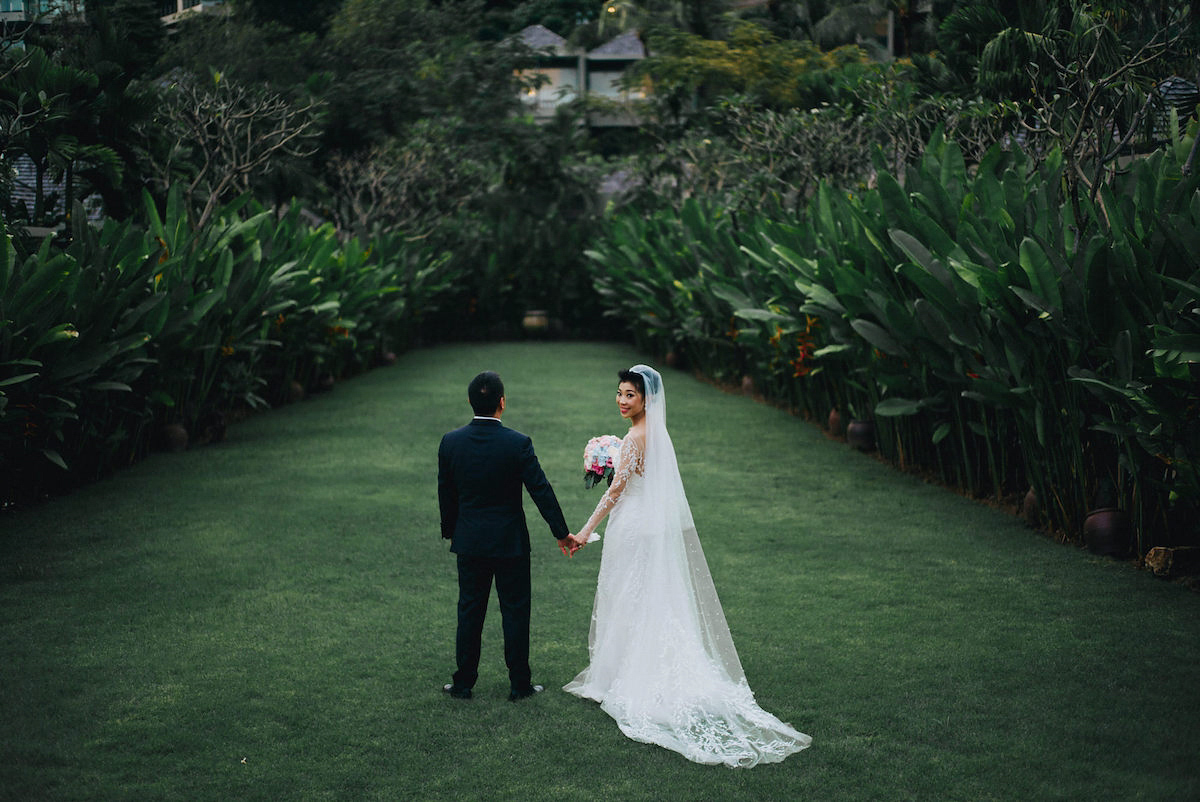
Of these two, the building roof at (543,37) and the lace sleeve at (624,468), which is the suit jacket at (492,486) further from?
the building roof at (543,37)

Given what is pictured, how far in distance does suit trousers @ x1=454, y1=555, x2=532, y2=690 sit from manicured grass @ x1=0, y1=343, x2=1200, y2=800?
20cm

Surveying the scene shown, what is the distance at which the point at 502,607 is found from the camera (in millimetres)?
4363

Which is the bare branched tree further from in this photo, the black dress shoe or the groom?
the black dress shoe

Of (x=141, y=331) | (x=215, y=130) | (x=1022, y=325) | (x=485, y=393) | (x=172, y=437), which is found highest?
(x=215, y=130)

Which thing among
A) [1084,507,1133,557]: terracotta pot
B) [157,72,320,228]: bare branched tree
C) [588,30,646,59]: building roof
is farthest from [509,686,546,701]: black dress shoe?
[588,30,646,59]: building roof

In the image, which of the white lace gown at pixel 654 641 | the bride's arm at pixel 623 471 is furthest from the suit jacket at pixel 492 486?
the white lace gown at pixel 654 641

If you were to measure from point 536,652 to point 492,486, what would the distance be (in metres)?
1.04

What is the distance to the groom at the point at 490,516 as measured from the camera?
13.9ft

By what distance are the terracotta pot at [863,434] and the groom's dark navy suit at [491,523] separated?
18.8 feet

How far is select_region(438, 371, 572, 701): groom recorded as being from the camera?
4227mm

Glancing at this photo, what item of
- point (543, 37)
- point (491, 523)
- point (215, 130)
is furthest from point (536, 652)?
point (543, 37)

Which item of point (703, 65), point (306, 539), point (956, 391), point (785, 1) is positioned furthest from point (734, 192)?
point (785, 1)

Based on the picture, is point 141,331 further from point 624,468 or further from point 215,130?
point 215,130

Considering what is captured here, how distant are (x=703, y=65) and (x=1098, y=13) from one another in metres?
15.1
